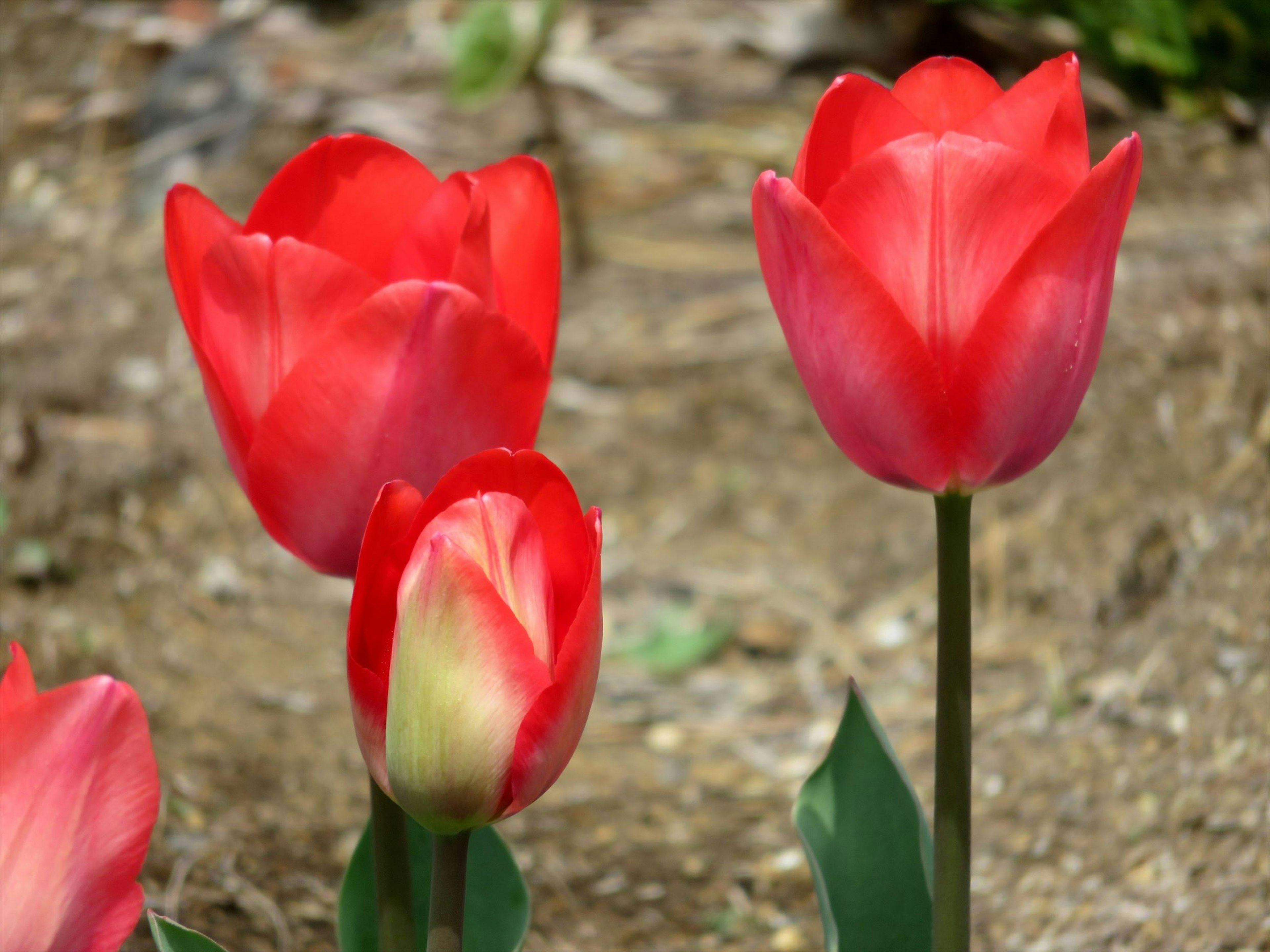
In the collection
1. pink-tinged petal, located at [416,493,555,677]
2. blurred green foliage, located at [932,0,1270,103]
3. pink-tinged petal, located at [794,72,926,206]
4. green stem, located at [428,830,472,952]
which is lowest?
blurred green foliage, located at [932,0,1270,103]

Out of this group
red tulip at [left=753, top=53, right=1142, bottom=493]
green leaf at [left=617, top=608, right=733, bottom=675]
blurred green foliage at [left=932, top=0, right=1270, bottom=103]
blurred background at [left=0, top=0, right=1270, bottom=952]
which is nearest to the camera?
red tulip at [left=753, top=53, right=1142, bottom=493]

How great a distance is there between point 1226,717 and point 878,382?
3.38ft

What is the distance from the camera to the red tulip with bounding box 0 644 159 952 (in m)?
0.56

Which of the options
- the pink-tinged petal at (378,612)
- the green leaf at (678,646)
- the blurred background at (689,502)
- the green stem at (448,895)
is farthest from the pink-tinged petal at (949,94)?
the green leaf at (678,646)

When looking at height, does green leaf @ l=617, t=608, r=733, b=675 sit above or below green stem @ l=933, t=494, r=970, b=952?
below

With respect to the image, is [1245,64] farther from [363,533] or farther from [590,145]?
[363,533]

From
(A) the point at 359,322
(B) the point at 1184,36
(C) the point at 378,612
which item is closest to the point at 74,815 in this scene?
(C) the point at 378,612

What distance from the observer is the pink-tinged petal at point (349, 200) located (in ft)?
2.52

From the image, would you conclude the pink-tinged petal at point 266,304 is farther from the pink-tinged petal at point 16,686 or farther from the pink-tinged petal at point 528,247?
the pink-tinged petal at point 16,686

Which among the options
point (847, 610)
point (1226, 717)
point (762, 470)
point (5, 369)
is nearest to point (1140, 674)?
point (1226, 717)

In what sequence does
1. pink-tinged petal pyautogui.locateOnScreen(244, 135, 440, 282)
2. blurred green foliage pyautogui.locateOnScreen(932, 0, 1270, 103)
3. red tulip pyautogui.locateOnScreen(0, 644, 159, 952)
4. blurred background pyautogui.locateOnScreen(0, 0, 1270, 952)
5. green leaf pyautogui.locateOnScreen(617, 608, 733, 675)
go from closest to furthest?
red tulip pyautogui.locateOnScreen(0, 644, 159, 952)
pink-tinged petal pyautogui.locateOnScreen(244, 135, 440, 282)
blurred background pyautogui.locateOnScreen(0, 0, 1270, 952)
green leaf pyautogui.locateOnScreen(617, 608, 733, 675)
blurred green foliage pyautogui.locateOnScreen(932, 0, 1270, 103)

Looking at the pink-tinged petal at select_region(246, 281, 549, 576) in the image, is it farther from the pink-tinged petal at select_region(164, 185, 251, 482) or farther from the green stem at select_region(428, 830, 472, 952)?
the green stem at select_region(428, 830, 472, 952)

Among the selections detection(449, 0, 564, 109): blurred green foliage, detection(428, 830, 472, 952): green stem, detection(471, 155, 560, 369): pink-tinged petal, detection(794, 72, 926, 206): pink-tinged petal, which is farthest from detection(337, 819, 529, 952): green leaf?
detection(449, 0, 564, 109): blurred green foliage

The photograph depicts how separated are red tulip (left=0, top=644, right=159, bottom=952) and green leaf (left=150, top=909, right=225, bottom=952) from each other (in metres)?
0.12
